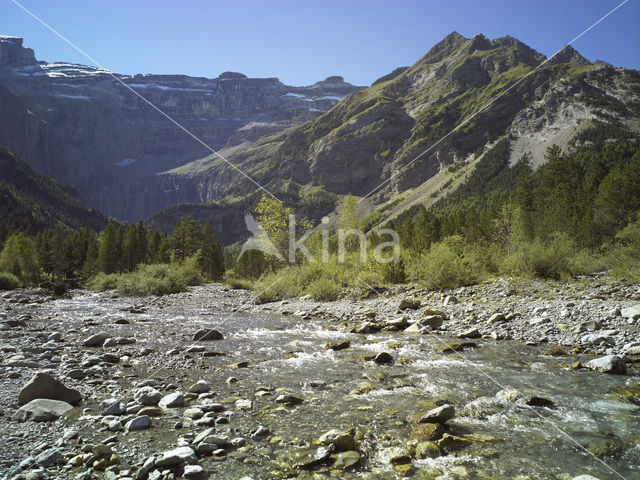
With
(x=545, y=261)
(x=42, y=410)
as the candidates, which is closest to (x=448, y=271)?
(x=545, y=261)

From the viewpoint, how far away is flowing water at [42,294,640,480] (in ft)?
15.1

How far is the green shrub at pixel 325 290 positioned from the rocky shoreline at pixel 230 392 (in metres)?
7.28

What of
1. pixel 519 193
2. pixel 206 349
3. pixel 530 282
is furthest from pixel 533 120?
pixel 206 349

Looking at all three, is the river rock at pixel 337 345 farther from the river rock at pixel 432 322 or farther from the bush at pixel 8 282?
the bush at pixel 8 282

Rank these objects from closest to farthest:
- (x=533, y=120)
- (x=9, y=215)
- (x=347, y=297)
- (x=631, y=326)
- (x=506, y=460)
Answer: (x=506, y=460), (x=631, y=326), (x=347, y=297), (x=9, y=215), (x=533, y=120)

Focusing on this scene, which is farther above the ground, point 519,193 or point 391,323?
point 519,193

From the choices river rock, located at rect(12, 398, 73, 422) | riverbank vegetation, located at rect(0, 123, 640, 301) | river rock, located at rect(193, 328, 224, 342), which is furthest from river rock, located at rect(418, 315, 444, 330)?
river rock, located at rect(12, 398, 73, 422)

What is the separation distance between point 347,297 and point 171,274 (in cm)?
2144

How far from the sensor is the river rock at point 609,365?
7.66 metres

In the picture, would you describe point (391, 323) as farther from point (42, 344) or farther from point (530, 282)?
point (42, 344)

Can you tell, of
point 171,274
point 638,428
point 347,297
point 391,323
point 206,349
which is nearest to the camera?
point 638,428

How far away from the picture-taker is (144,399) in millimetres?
6332

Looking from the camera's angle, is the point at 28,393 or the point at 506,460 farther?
the point at 28,393

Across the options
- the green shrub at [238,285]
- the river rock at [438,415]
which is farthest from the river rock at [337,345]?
the green shrub at [238,285]
